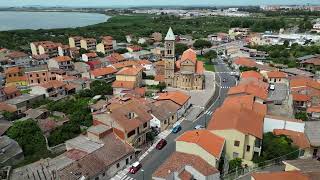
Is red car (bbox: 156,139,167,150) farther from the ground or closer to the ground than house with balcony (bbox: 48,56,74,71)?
closer to the ground

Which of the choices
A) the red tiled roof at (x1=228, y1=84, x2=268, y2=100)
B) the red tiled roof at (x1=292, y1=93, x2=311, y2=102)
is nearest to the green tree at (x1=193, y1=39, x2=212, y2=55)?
the red tiled roof at (x1=228, y1=84, x2=268, y2=100)

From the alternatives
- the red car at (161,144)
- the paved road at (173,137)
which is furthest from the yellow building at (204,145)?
the red car at (161,144)

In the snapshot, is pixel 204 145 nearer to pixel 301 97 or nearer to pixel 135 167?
pixel 135 167

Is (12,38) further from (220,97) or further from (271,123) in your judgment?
(271,123)

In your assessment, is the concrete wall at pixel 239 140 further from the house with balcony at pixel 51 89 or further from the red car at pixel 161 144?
the house with balcony at pixel 51 89

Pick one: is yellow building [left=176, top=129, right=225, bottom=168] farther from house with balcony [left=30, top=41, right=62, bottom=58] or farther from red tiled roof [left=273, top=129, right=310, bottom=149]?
house with balcony [left=30, top=41, right=62, bottom=58]

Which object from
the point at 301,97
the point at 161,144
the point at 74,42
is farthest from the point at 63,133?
the point at 74,42

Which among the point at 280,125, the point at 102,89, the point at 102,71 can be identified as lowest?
the point at 102,89
